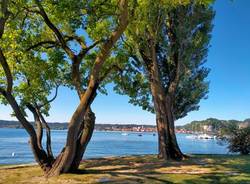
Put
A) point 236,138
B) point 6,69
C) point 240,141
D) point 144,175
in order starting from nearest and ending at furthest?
point 6,69, point 144,175, point 240,141, point 236,138

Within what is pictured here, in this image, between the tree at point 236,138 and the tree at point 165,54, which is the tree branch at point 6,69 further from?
the tree at point 236,138

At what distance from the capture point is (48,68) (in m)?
21.6

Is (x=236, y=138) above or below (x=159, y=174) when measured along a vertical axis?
above

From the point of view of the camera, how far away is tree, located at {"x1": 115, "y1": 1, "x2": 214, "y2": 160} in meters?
25.7

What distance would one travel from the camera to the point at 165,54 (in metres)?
28.7

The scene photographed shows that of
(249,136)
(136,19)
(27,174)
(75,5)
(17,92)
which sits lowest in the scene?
(27,174)

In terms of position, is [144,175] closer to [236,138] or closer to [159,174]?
[159,174]

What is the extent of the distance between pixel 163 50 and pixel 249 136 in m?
10.1

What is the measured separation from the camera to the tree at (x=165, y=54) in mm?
25703

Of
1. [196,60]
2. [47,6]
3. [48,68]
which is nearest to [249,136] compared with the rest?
[196,60]

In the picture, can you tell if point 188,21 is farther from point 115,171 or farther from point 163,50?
point 115,171

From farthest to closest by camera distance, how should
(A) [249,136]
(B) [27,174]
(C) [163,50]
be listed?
(A) [249,136], (C) [163,50], (B) [27,174]

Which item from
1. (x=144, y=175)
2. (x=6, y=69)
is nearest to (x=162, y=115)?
(x=144, y=175)

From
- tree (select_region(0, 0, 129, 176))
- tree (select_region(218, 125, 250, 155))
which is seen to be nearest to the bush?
tree (select_region(218, 125, 250, 155))
